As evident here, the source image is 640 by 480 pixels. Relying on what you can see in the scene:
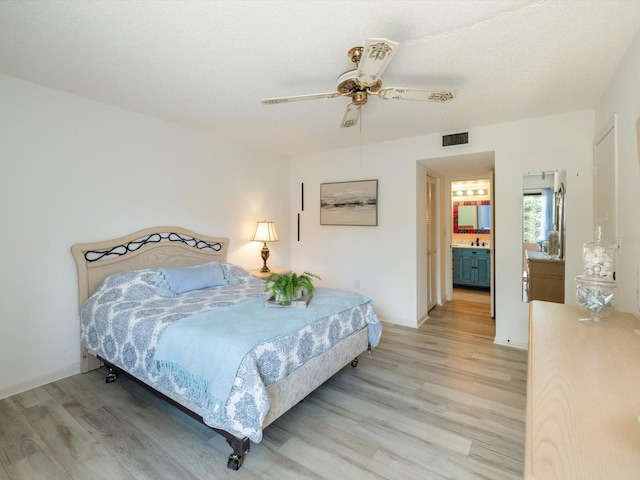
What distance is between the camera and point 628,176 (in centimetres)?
205

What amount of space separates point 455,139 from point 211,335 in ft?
11.3

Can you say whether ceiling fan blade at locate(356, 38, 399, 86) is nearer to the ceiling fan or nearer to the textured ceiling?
the ceiling fan

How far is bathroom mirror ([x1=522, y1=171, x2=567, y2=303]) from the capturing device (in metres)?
3.25

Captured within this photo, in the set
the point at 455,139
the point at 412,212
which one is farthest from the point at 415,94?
the point at 412,212

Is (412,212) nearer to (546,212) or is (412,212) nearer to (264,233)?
(546,212)

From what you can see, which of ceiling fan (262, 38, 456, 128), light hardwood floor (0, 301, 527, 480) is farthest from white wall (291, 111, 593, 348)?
ceiling fan (262, 38, 456, 128)

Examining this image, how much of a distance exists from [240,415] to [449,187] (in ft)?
16.3

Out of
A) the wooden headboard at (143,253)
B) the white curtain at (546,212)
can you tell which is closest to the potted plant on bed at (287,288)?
the wooden headboard at (143,253)

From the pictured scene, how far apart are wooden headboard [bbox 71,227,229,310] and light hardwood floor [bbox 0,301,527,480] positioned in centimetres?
94

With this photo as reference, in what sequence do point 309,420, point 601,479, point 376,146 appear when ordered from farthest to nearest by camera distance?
point 376,146, point 309,420, point 601,479

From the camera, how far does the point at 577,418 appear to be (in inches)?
31.9

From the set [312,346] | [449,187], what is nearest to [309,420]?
[312,346]

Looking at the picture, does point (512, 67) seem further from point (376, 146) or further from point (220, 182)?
point (220, 182)

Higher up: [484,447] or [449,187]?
[449,187]
